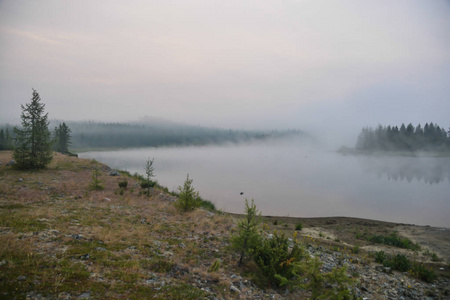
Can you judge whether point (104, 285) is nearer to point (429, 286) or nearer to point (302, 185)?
point (429, 286)

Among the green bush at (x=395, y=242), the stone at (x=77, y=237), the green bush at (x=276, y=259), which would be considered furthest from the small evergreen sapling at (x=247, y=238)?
the green bush at (x=395, y=242)

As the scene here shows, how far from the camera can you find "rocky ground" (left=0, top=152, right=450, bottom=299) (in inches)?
246

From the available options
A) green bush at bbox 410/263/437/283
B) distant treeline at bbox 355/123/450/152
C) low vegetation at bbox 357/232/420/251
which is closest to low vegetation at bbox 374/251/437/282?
green bush at bbox 410/263/437/283

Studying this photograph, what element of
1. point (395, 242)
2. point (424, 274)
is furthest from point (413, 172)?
point (424, 274)

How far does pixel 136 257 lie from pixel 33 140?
3175 centimetres

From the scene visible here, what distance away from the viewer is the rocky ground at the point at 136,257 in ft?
20.5

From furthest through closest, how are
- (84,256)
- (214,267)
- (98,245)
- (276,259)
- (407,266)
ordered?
(407,266) < (98,245) < (214,267) < (276,259) < (84,256)

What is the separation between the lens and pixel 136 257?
28.6 feet

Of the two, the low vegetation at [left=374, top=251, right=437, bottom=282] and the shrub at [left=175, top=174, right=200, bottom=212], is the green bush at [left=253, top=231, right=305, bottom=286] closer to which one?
the low vegetation at [left=374, top=251, right=437, bottom=282]

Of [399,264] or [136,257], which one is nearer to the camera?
[136,257]

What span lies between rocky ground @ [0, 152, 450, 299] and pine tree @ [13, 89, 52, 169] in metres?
12.6

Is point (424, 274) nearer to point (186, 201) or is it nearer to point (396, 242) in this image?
point (396, 242)

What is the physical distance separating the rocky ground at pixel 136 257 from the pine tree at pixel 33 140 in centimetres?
1256

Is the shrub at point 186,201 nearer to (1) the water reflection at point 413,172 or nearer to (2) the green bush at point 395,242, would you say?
(2) the green bush at point 395,242
